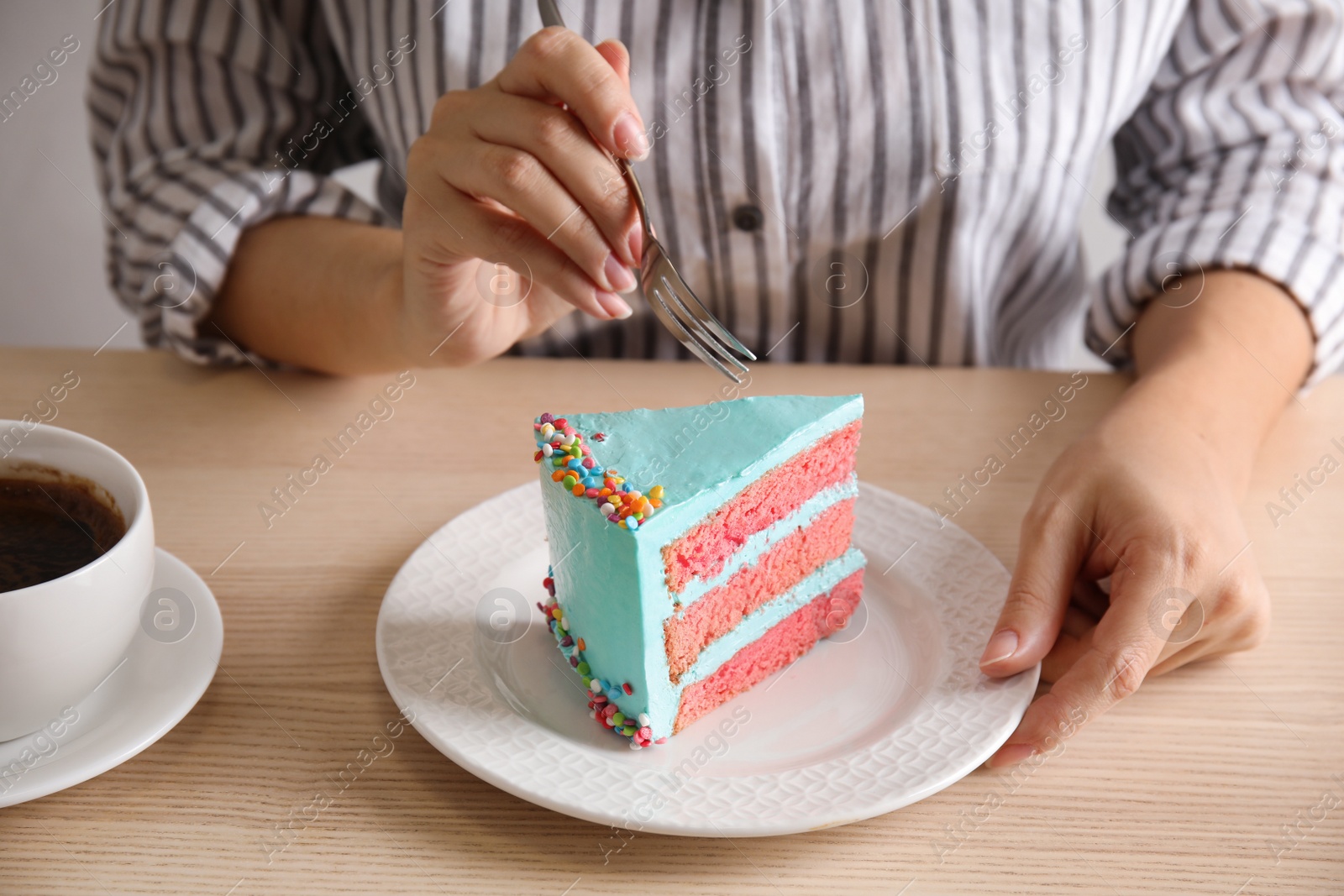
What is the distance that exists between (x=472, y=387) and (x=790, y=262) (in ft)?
1.59

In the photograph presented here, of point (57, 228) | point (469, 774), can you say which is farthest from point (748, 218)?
point (57, 228)

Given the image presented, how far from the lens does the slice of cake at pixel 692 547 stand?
35.0 inches

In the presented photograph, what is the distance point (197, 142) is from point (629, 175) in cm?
79

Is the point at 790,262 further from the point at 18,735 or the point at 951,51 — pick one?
the point at 18,735

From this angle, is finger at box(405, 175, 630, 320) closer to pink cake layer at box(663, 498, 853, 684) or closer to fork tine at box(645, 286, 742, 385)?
fork tine at box(645, 286, 742, 385)

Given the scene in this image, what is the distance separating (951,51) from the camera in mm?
1337

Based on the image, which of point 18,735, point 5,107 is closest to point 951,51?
point 18,735

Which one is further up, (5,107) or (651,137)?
(651,137)

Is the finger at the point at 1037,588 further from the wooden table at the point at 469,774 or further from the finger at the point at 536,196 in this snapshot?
the finger at the point at 536,196

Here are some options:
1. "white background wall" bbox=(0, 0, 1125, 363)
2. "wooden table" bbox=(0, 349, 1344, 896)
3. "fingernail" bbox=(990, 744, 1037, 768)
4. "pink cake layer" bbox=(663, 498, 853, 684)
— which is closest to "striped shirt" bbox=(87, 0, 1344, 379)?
"wooden table" bbox=(0, 349, 1344, 896)

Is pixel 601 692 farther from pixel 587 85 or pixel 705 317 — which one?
pixel 587 85

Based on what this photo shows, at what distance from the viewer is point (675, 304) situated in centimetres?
99

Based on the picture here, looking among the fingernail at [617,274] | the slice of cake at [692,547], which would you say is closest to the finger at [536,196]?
the fingernail at [617,274]

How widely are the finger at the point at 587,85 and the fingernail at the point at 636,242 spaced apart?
0.30ft
